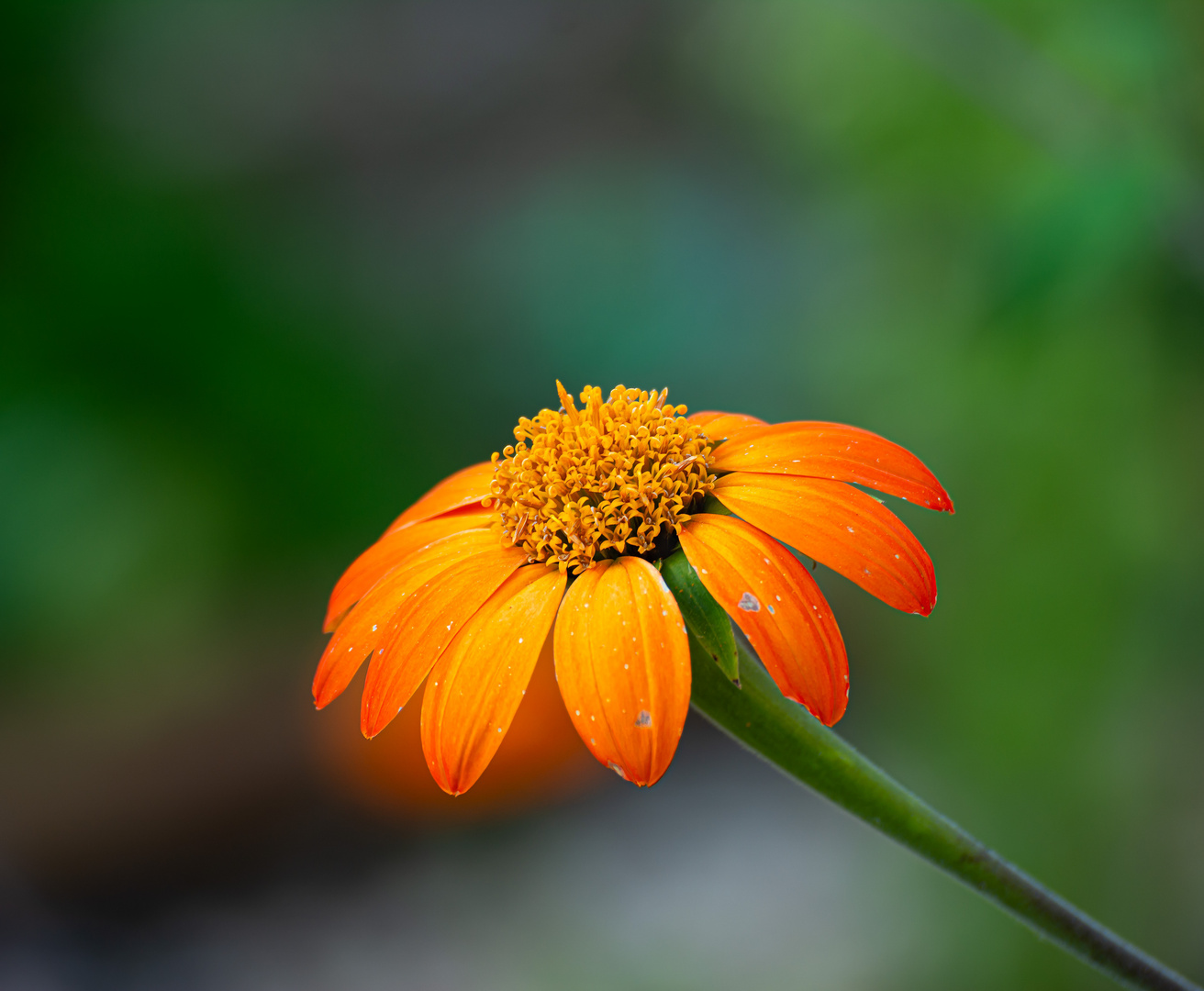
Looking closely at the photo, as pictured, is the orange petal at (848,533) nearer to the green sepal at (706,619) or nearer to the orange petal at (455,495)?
the green sepal at (706,619)

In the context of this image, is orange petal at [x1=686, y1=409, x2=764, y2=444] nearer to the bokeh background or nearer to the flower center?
the flower center

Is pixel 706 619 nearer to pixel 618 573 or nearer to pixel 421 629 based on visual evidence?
pixel 618 573

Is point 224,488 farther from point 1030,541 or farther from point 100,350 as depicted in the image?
point 1030,541

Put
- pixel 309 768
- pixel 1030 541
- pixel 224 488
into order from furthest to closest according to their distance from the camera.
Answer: pixel 224 488
pixel 309 768
pixel 1030 541

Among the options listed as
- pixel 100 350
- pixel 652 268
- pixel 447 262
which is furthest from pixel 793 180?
pixel 100 350

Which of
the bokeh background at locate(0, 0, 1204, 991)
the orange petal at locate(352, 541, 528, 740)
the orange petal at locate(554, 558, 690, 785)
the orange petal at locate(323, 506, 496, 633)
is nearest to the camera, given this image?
the orange petal at locate(554, 558, 690, 785)

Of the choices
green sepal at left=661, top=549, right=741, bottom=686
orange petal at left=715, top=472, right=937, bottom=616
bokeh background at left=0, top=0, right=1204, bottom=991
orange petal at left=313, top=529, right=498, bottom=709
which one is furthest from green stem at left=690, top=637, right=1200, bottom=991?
bokeh background at left=0, top=0, right=1204, bottom=991
